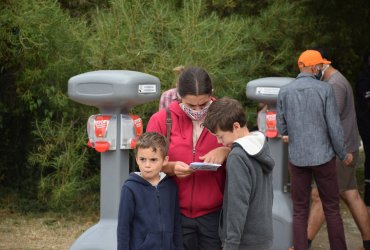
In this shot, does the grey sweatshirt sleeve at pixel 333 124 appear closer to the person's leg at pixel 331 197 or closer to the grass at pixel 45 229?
the person's leg at pixel 331 197

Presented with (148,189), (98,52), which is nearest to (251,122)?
(98,52)

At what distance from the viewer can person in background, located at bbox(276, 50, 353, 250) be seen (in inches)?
215

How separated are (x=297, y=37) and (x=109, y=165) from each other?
4715mm

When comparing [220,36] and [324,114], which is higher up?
[220,36]

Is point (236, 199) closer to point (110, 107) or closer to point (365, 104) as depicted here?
point (110, 107)

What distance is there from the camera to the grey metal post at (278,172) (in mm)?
6262

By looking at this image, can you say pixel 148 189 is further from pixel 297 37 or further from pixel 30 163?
pixel 297 37

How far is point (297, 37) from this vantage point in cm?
909

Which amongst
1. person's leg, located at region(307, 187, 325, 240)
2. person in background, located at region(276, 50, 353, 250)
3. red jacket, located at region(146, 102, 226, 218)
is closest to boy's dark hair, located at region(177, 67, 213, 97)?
red jacket, located at region(146, 102, 226, 218)

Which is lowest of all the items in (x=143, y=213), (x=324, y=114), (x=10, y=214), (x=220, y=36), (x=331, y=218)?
(x=10, y=214)

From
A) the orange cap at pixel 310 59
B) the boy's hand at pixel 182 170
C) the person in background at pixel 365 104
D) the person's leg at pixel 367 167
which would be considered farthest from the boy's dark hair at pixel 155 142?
the person's leg at pixel 367 167

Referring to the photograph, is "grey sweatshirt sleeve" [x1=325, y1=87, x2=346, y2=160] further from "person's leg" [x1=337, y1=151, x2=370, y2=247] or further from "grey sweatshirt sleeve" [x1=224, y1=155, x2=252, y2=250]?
"grey sweatshirt sleeve" [x1=224, y1=155, x2=252, y2=250]

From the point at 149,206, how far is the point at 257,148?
60 cm

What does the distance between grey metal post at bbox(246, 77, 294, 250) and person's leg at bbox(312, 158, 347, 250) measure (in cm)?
66
